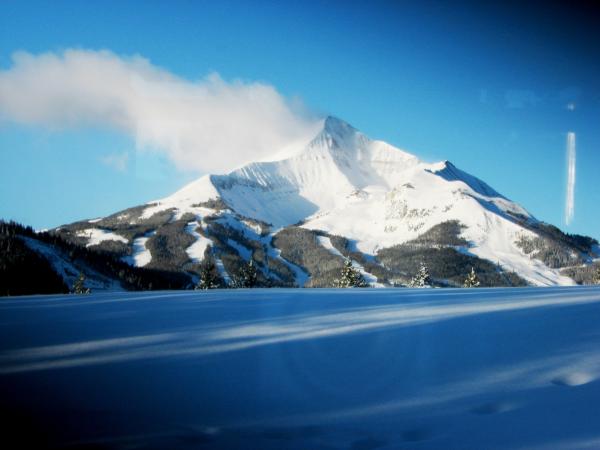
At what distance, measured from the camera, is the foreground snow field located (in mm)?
2449

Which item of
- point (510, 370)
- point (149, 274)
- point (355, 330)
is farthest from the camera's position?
point (149, 274)

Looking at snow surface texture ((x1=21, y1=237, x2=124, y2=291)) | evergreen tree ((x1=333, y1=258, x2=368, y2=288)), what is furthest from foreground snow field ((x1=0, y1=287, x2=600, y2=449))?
snow surface texture ((x1=21, y1=237, x2=124, y2=291))

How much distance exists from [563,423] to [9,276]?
128 metres

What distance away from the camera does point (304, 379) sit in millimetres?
3164

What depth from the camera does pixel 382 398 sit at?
A: 2.90 meters

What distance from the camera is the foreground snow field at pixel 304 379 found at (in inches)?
96.4

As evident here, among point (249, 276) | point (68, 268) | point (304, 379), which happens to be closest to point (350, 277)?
point (249, 276)

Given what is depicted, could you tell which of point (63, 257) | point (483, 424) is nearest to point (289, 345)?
point (483, 424)

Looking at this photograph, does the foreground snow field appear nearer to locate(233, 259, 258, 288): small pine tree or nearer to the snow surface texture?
locate(233, 259, 258, 288): small pine tree

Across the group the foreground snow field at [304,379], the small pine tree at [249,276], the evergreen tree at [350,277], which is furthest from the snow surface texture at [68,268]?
the foreground snow field at [304,379]

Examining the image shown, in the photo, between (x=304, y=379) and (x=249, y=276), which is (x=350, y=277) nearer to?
(x=249, y=276)

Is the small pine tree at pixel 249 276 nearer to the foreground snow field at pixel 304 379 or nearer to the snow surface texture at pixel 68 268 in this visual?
the foreground snow field at pixel 304 379

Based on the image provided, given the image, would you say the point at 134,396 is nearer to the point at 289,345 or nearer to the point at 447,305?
the point at 289,345

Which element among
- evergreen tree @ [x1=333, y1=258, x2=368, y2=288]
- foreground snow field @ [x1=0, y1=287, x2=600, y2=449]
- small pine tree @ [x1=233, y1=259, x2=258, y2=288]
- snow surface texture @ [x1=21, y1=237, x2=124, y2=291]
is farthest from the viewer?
snow surface texture @ [x1=21, y1=237, x2=124, y2=291]
